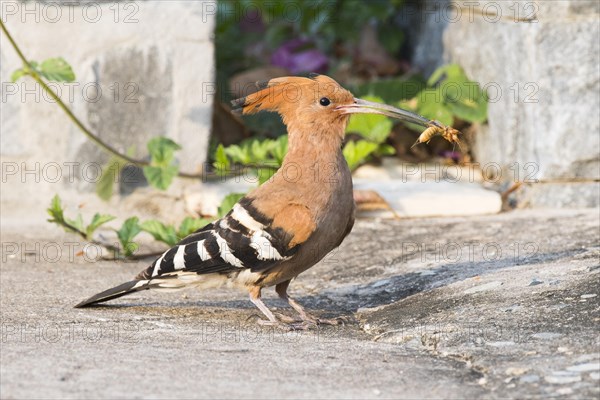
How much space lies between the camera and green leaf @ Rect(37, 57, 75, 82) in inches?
209

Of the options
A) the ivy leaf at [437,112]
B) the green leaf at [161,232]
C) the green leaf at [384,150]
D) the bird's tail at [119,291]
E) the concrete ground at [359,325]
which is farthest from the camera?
the green leaf at [384,150]

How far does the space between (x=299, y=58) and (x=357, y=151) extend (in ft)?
6.65

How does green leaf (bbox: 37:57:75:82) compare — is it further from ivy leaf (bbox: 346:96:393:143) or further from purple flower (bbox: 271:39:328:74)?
purple flower (bbox: 271:39:328:74)

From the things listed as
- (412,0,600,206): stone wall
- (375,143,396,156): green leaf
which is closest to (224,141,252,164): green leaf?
(375,143,396,156): green leaf

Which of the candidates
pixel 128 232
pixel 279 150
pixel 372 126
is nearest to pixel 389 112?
pixel 279 150

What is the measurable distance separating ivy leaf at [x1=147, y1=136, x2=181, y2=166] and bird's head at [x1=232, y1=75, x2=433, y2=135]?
1360 millimetres

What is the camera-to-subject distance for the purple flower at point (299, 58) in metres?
7.94

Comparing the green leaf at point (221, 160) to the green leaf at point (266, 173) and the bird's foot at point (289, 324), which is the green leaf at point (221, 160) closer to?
the green leaf at point (266, 173)

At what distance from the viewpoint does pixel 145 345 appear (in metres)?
3.48

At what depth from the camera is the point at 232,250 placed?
4031mm

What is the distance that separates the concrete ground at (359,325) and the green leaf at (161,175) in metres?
0.50

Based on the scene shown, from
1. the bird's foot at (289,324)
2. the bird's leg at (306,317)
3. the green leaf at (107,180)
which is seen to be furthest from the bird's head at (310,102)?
the green leaf at (107,180)

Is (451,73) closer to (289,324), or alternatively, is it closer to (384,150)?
(384,150)

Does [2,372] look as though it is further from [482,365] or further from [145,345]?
[482,365]
